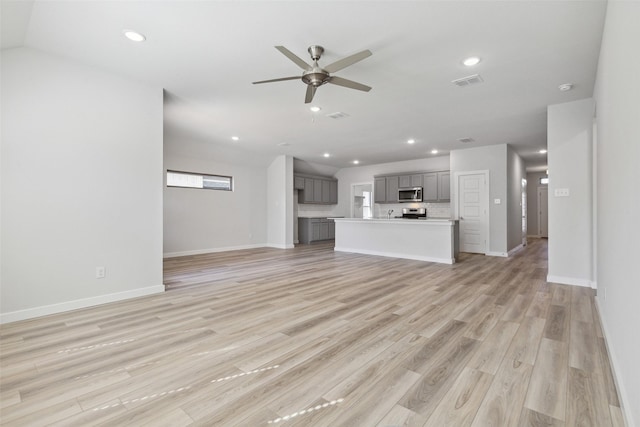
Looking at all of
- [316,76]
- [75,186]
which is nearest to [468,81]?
[316,76]

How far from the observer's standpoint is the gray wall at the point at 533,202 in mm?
11469

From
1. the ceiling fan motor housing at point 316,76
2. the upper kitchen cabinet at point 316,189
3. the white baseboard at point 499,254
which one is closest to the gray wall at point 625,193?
the ceiling fan motor housing at point 316,76

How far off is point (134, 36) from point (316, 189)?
7.70 metres

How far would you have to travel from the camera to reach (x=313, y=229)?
32.4 feet

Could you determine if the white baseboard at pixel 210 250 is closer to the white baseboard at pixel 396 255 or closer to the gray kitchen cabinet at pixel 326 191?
the white baseboard at pixel 396 255

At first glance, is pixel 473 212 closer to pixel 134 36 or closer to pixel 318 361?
pixel 318 361

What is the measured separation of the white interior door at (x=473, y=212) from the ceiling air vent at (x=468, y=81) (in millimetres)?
4129

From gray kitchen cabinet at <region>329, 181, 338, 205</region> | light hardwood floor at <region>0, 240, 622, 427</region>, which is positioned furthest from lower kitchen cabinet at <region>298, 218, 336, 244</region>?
light hardwood floor at <region>0, 240, 622, 427</region>

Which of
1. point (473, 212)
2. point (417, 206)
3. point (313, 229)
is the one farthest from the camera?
point (313, 229)

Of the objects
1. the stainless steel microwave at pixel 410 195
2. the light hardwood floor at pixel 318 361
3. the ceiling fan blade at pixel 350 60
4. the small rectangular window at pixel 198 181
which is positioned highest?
the ceiling fan blade at pixel 350 60

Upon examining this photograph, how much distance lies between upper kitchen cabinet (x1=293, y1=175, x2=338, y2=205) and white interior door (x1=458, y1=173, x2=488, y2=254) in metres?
4.58

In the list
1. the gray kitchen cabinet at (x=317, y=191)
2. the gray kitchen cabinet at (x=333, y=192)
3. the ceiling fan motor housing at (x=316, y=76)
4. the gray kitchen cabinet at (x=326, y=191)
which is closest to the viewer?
the ceiling fan motor housing at (x=316, y=76)

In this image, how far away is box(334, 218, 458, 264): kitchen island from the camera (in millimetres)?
5926

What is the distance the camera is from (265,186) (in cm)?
907
